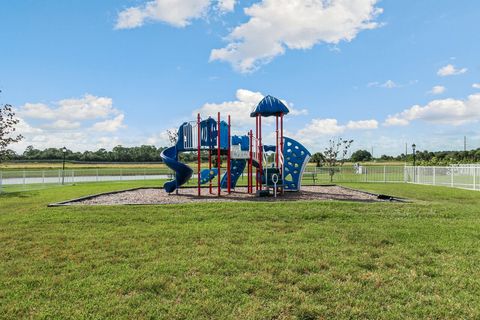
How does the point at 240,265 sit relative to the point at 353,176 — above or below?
below

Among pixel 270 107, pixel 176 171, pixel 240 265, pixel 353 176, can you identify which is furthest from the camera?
pixel 353 176

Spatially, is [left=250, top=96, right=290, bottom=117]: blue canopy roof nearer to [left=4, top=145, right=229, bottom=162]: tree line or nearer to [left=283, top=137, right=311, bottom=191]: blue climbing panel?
[left=283, top=137, right=311, bottom=191]: blue climbing panel

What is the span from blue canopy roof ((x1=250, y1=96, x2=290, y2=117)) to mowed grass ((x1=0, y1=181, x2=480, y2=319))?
20.5ft

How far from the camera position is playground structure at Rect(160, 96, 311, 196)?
13594mm

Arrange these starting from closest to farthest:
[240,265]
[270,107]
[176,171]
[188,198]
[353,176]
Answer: [240,265] → [188,198] → [176,171] → [270,107] → [353,176]

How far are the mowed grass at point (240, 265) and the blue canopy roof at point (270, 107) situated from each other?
625cm

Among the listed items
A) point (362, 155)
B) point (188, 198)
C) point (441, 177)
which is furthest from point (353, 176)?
point (362, 155)

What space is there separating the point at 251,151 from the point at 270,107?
1853 millimetres

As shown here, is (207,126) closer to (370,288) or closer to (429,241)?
(429,241)

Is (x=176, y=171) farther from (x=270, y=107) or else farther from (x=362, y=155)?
(x=362, y=155)

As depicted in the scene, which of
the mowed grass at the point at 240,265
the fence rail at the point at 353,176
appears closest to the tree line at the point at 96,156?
the fence rail at the point at 353,176

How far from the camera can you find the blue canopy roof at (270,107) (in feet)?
45.6

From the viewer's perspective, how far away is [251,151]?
1396 cm

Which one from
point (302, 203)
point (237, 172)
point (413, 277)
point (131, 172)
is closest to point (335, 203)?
point (302, 203)
